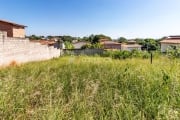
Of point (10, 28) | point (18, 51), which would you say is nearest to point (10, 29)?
point (10, 28)

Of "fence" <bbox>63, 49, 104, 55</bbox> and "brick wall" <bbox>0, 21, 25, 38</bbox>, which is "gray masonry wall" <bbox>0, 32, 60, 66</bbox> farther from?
"fence" <bbox>63, 49, 104, 55</bbox>

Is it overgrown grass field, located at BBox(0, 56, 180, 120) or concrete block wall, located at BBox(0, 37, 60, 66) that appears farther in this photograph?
concrete block wall, located at BBox(0, 37, 60, 66)

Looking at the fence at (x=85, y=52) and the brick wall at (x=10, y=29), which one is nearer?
the brick wall at (x=10, y=29)

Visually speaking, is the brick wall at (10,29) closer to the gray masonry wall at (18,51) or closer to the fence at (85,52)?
the gray masonry wall at (18,51)

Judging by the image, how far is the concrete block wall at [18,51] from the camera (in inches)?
334

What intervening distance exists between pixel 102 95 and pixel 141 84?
2.47ft

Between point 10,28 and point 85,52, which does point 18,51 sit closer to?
point 10,28

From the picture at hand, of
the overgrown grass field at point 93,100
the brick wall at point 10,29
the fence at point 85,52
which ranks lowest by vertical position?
the overgrown grass field at point 93,100

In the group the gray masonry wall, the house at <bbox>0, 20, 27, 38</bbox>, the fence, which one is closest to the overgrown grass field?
the gray masonry wall

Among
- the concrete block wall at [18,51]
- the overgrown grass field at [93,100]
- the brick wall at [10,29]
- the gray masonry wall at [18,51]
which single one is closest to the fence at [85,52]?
the brick wall at [10,29]

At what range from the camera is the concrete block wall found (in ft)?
27.8

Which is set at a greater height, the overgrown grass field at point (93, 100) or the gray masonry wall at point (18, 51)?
the gray masonry wall at point (18, 51)

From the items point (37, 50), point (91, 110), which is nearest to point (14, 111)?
point (91, 110)

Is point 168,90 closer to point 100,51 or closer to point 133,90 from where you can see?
point 133,90
